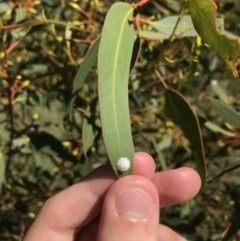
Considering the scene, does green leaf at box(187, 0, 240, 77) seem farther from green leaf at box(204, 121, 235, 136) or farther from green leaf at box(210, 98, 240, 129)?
green leaf at box(204, 121, 235, 136)

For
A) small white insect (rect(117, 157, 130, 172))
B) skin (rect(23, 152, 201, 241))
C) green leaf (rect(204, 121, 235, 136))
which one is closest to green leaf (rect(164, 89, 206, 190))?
skin (rect(23, 152, 201, 241))

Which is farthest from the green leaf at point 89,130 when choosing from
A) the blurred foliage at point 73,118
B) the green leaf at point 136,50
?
the green leaf at point 136,50

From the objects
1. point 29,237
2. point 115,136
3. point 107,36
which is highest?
point 107,36

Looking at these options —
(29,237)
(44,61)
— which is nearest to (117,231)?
(29,237)

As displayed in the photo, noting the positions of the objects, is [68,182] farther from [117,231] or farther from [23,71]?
[117,231]

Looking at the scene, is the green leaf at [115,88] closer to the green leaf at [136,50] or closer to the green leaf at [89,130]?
the green leaf at [136,50]

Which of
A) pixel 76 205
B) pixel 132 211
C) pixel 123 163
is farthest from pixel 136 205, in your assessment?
pixel 76 205
